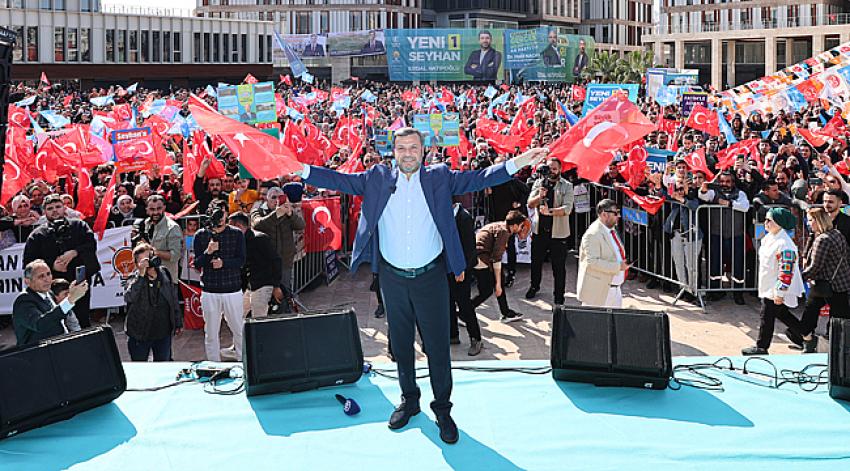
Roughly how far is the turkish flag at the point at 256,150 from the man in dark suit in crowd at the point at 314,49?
224 feet

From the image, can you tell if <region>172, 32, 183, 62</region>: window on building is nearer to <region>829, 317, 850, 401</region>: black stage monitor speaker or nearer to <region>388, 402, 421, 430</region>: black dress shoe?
<region>388, 402, 421, 430</region>: black dress shoe

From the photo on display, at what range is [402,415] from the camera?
5387mm

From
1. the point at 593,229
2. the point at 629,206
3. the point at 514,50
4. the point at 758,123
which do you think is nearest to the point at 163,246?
the point at 593,229

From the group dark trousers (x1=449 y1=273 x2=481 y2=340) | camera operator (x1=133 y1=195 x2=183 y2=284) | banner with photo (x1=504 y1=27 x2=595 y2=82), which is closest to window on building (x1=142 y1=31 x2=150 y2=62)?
banner with photo (x1=504 y1=27 x2=595 y2=82)

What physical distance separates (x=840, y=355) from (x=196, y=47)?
241 ft

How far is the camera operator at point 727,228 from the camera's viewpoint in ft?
35.6

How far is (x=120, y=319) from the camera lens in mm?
10688

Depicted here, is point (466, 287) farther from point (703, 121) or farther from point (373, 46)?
point (373, 46)

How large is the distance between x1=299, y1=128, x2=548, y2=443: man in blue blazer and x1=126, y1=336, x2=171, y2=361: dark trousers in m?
3.15

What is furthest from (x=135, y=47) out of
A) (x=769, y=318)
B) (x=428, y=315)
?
(x=428, y=315)

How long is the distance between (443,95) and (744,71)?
5368cm

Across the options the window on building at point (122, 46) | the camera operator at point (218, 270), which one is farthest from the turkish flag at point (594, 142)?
the window on building at point (122, 46)

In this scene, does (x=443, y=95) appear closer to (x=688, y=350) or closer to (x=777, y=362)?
(x=688, y=350)

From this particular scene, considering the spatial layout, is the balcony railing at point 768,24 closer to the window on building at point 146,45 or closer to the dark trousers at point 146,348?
the window on building at point 146,45
